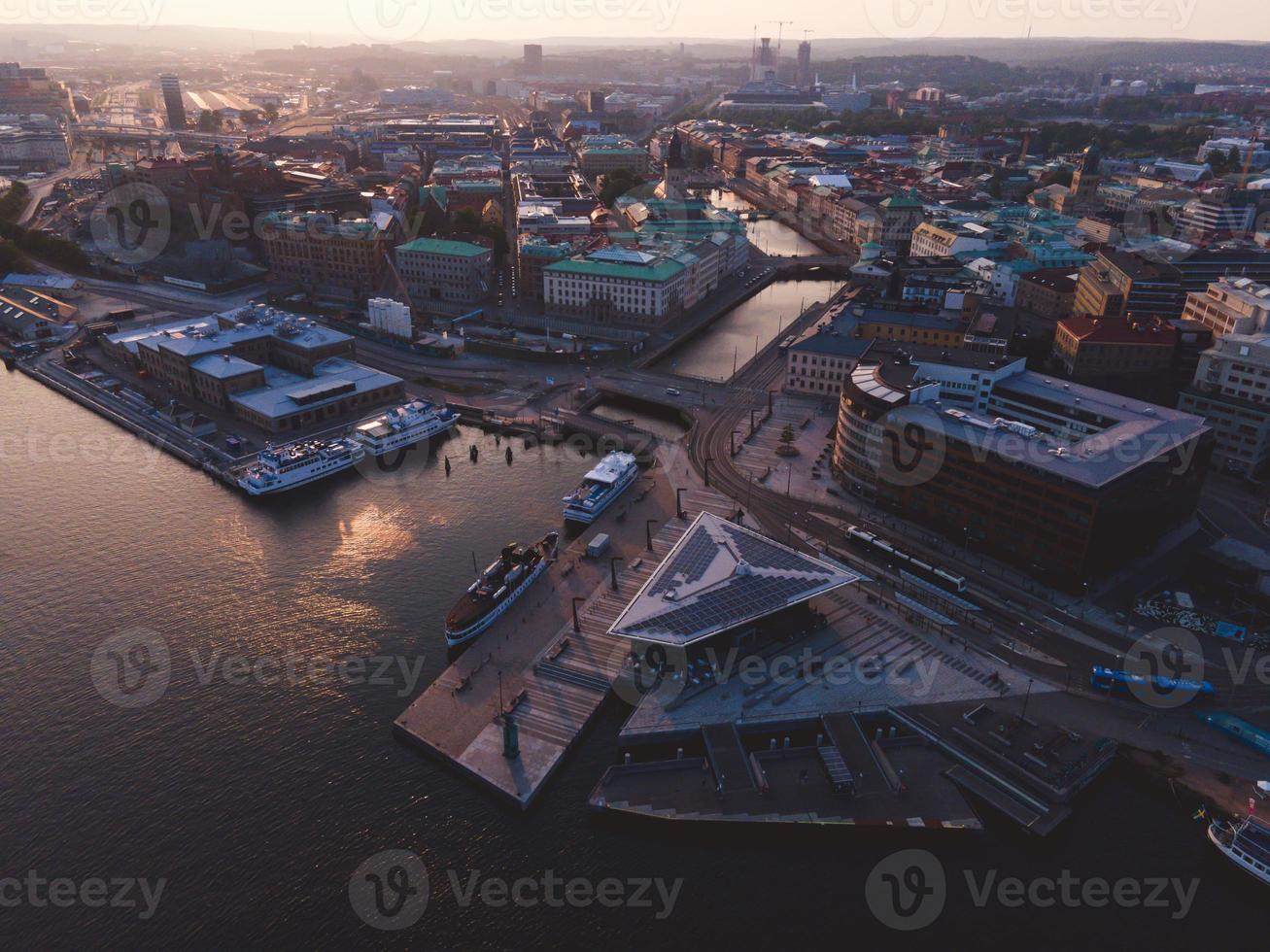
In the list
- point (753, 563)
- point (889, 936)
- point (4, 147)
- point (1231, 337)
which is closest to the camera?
point (889, 936)

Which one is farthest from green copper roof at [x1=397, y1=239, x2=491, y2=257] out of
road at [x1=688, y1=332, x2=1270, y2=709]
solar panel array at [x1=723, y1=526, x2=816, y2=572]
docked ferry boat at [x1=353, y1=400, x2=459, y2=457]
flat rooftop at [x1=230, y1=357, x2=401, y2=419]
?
solar panel array at [x1=723, y1=526, x2=816, y2=572]

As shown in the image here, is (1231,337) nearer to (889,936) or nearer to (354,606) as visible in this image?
(889,936)

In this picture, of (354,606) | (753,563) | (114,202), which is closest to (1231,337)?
(753,563)

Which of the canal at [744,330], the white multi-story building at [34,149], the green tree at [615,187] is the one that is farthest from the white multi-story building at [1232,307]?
the white multi-story building at [34,149]

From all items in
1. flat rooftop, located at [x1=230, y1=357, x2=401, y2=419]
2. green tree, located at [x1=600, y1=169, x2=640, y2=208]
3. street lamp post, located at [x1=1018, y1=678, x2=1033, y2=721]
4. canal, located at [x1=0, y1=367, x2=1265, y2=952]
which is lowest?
canal, located at [x1=0, y1=367, x2=1265, y2=952]

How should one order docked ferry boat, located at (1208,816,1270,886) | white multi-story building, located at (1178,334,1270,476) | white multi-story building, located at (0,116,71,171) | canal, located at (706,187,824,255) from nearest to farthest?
docked ferry boat, located at (1208,816,1270,886) → white multi-story building, located at (1178,334,1270,476) → canal, located at (706,187,824,255) → white multi-story building, located at (0,116,71,171)

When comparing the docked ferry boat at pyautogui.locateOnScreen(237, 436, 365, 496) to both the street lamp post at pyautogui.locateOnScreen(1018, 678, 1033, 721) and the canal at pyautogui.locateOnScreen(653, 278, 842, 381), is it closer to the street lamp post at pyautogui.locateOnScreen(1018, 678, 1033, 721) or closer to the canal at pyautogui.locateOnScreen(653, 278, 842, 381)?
the canal at pyautogui.locateOnScreen(653, 278, 842, 381)

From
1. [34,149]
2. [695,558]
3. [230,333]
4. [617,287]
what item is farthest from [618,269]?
[34,149]

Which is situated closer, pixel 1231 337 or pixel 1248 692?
pixel 1248 692
